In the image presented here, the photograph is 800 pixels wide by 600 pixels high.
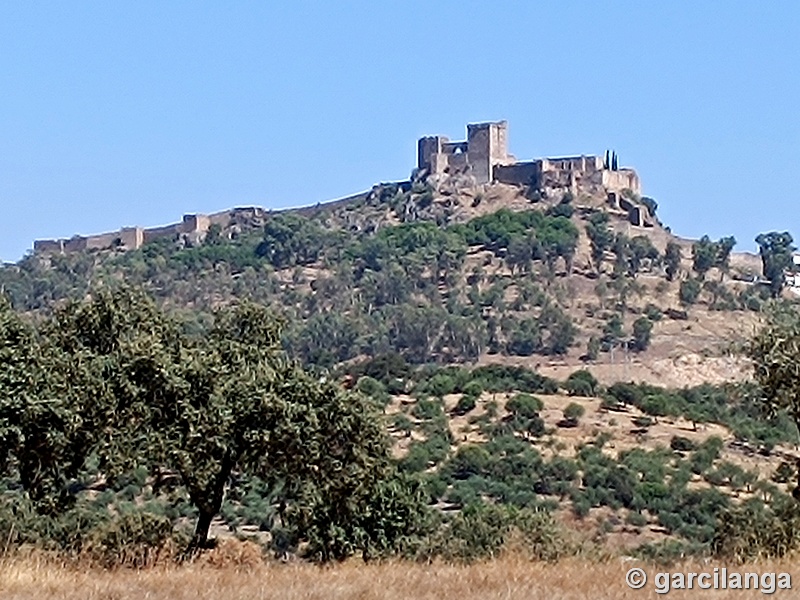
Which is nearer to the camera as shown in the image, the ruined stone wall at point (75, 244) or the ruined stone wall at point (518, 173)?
the ruined stone wall at point (518, 173)

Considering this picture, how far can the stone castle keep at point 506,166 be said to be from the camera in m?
86.3

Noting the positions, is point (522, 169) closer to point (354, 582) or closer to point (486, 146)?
point (486, 146)

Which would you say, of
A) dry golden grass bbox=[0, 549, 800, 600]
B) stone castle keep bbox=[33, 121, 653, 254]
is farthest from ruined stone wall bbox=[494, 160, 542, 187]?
dry golden grass bbox=[0, 549, 800, 600]

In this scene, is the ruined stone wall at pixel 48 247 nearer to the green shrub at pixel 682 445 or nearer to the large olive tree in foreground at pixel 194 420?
the green shrub at pixel 682 445

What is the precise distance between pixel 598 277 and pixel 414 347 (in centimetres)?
1441

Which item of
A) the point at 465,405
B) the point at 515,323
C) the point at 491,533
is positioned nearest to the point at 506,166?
the point at 515,323

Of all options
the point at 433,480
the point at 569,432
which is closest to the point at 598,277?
the point at 569,432

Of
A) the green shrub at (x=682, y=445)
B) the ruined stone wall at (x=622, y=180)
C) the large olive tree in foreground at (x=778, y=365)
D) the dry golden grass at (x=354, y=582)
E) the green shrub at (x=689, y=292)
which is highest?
the ruined stone wall at (x=622, y=180)

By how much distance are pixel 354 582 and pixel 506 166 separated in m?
84.8

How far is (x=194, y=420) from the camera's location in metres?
11.7

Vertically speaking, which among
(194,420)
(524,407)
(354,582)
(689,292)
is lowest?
(524,407)

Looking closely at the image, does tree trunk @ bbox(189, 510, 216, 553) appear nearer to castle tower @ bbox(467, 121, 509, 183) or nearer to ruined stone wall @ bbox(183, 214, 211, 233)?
castle tower @ bbox(467, 121, 509, 183)

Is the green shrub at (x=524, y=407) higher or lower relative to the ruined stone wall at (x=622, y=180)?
lower

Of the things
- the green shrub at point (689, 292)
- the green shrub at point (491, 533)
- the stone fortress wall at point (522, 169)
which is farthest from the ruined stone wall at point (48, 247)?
the green shrub at point (491, 533)
